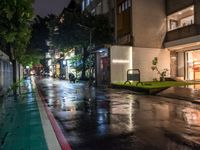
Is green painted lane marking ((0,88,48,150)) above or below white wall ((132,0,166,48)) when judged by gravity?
below

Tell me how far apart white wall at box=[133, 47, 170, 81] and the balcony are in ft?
6.50

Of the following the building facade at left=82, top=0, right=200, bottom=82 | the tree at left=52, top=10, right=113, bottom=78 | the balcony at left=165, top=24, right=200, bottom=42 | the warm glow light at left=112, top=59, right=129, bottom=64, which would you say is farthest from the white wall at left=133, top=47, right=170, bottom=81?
the tree at left=52, top=10, right=113, bottom=78

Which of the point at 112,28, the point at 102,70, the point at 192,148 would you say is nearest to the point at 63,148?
the point at 192,148

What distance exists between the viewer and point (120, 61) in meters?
30.0

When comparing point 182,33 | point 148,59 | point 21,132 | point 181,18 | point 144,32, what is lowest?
point 21,132

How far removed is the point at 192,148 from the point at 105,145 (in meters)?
2.03

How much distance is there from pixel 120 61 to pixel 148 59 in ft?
14.6

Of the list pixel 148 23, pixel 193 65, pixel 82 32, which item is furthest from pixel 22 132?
pixel 82 32

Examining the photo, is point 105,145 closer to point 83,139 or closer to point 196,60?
point 83,139

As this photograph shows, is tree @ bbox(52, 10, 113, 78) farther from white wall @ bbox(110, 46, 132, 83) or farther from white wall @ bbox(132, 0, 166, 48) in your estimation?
white wall @ bbox(110, 46, 132, 83)

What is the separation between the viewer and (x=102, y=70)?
104ft

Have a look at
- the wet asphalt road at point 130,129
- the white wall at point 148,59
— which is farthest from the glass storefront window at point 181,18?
the wet asphalt road at point 130,129

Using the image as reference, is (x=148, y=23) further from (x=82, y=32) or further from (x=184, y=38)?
(x=82, y=32)

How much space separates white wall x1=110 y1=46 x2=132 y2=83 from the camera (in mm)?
29344
